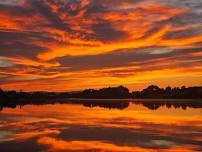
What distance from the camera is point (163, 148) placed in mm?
18391

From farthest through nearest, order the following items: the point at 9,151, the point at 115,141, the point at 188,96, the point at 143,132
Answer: the point at 188,96
the point at 143,132
the point at 115,141
the point at 9,151

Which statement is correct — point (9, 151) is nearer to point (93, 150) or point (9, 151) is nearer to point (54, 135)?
point (93, 150)

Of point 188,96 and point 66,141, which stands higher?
point 188,96

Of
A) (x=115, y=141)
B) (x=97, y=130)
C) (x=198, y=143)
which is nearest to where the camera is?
(x=198, y=143)

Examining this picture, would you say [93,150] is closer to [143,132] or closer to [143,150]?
[143,150]

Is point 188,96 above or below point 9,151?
above

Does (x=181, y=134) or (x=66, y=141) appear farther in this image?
(x=181, y=134)

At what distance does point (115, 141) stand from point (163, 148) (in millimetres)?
3222

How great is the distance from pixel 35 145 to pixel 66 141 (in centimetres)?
202

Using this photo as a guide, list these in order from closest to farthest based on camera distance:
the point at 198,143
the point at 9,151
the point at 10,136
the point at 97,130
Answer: the point at 9,151
the point at 198,143
the point at 10,136
the point at 97,130

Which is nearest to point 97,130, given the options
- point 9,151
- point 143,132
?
point 143,132

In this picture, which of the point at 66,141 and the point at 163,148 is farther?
the point at 66,141

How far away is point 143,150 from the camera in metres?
18.1

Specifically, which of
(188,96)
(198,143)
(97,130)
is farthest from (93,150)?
(188,96)
